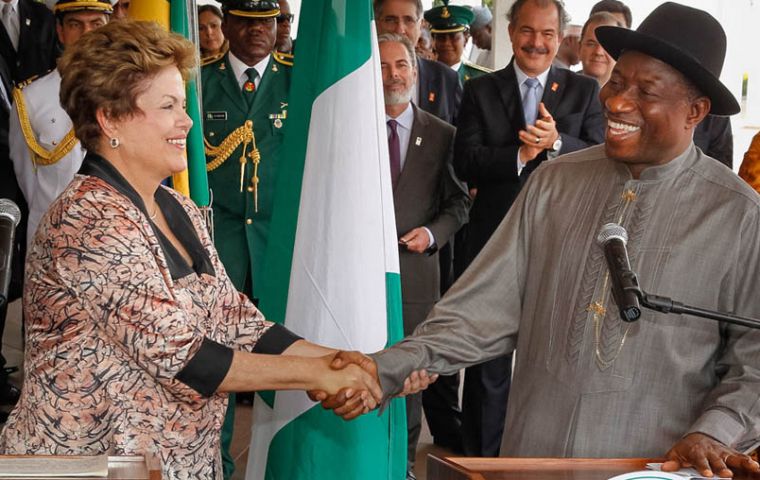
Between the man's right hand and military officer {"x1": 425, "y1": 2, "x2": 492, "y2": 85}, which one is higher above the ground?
military officer {"x1": 425, "y1": 2, "x2": 492, "y2": 85}

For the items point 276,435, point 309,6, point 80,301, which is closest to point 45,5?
point 309,6

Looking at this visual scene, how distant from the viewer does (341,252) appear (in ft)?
11.5

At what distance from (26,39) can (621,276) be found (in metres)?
4.82

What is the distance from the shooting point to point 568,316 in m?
2.77

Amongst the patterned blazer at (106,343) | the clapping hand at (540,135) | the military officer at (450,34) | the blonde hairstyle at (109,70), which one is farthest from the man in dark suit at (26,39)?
the patterned blazer at (106,343)

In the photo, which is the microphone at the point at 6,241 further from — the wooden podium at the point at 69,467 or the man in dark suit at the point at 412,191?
the man in dark suit at the point at 412,191

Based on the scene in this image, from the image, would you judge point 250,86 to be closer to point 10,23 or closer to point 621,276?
point 10,23

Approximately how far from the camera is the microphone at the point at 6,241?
208 centimetres

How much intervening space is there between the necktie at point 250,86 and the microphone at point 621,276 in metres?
2.90

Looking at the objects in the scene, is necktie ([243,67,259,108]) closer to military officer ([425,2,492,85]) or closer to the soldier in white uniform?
the soldier in white uniform

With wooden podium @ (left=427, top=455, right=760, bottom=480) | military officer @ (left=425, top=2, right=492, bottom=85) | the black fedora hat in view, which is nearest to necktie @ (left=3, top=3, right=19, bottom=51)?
military officer @ (left=425, top=2, right=492, bottom=85)

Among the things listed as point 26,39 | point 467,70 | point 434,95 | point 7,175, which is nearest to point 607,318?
point 434,95

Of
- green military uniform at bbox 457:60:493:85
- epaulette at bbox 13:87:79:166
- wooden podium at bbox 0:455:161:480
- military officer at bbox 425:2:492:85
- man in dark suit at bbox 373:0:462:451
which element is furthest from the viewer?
military officer at bbox 425:2:492:85

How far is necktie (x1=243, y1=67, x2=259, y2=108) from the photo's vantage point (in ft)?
16.4
